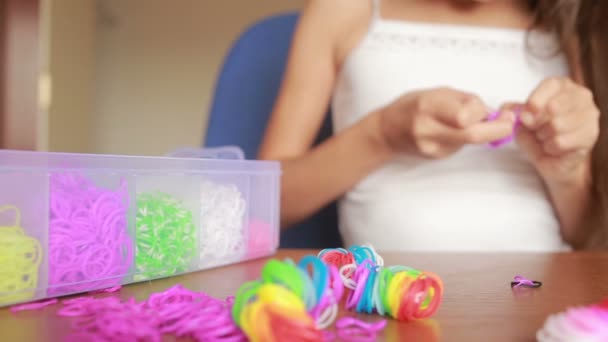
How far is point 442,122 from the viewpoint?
0.57 metres

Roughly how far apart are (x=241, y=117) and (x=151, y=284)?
59cm

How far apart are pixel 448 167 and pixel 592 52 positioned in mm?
258

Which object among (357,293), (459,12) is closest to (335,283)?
(357,293)

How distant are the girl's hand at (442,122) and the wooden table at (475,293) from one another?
121 millimetres

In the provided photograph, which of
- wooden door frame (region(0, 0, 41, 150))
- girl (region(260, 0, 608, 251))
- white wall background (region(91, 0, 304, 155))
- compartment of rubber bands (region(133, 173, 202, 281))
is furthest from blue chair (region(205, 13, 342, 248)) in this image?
white wall background (region(91, 0, 304, 155))

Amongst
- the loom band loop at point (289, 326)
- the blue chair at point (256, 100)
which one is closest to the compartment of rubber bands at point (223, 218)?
the loom band loop at point (289, 326)

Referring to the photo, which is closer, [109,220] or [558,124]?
[109,220]

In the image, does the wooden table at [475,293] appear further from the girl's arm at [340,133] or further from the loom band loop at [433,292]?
the girl's arm at [340,133]

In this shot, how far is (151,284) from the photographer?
393mm

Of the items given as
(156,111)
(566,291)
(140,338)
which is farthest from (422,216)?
(156,111)

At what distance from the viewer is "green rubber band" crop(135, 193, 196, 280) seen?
0.39 meters

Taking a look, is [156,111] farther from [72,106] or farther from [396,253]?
[396,253]

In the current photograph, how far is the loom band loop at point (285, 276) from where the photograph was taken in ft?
0.80

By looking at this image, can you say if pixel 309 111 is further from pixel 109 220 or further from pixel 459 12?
pixel 109 220
